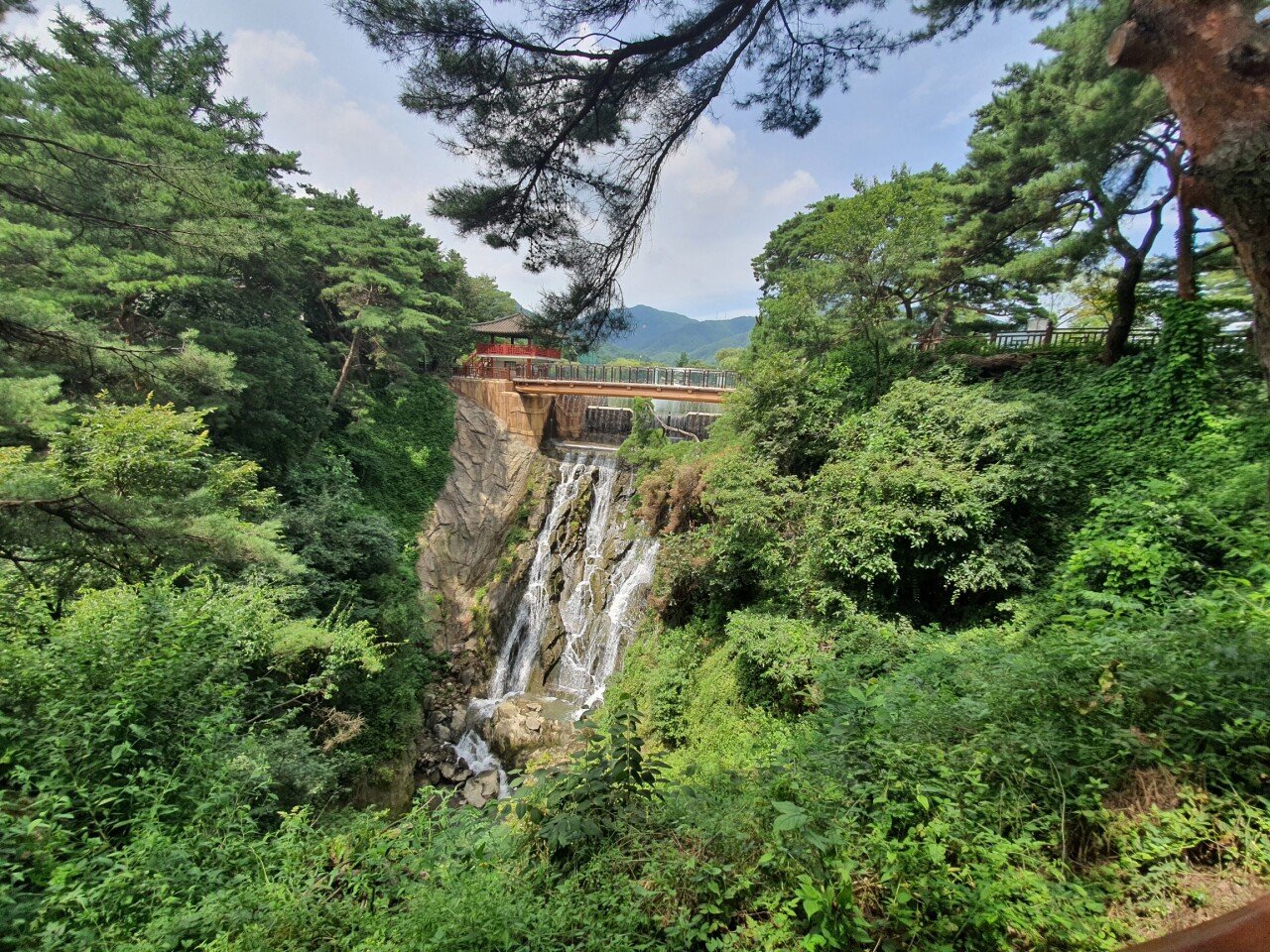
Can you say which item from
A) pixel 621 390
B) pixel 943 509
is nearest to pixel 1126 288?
pixel 943 509

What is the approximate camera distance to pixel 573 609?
13.8 meters

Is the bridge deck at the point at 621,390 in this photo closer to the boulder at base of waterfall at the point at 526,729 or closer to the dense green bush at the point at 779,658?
the dense green bush at the point at 779,658

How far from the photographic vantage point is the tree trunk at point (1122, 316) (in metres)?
7.66

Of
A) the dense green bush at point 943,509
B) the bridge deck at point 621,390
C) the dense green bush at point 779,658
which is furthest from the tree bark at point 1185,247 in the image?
the bridge deck at point 621,390

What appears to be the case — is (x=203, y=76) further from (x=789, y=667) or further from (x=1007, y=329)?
(x=1007, y=329)

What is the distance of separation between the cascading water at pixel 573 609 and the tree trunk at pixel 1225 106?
38.0 feet

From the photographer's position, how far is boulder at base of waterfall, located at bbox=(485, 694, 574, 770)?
1047 cm

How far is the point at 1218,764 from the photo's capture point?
7.70 feet

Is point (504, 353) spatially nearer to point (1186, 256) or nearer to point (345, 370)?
point (345, 370)

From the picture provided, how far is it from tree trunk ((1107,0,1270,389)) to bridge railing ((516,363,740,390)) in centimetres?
1132

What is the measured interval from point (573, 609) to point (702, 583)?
5.51 metres

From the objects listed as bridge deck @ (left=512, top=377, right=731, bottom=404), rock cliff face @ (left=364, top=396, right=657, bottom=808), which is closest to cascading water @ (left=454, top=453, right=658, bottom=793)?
rock cliff face @ (left=364, top=396, right=657, bottom=808)

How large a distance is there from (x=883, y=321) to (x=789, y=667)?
274 inches

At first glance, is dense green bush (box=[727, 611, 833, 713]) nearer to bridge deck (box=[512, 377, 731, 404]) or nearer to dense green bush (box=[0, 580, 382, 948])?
dense green bush (box=[0, 580, 382, 948])
